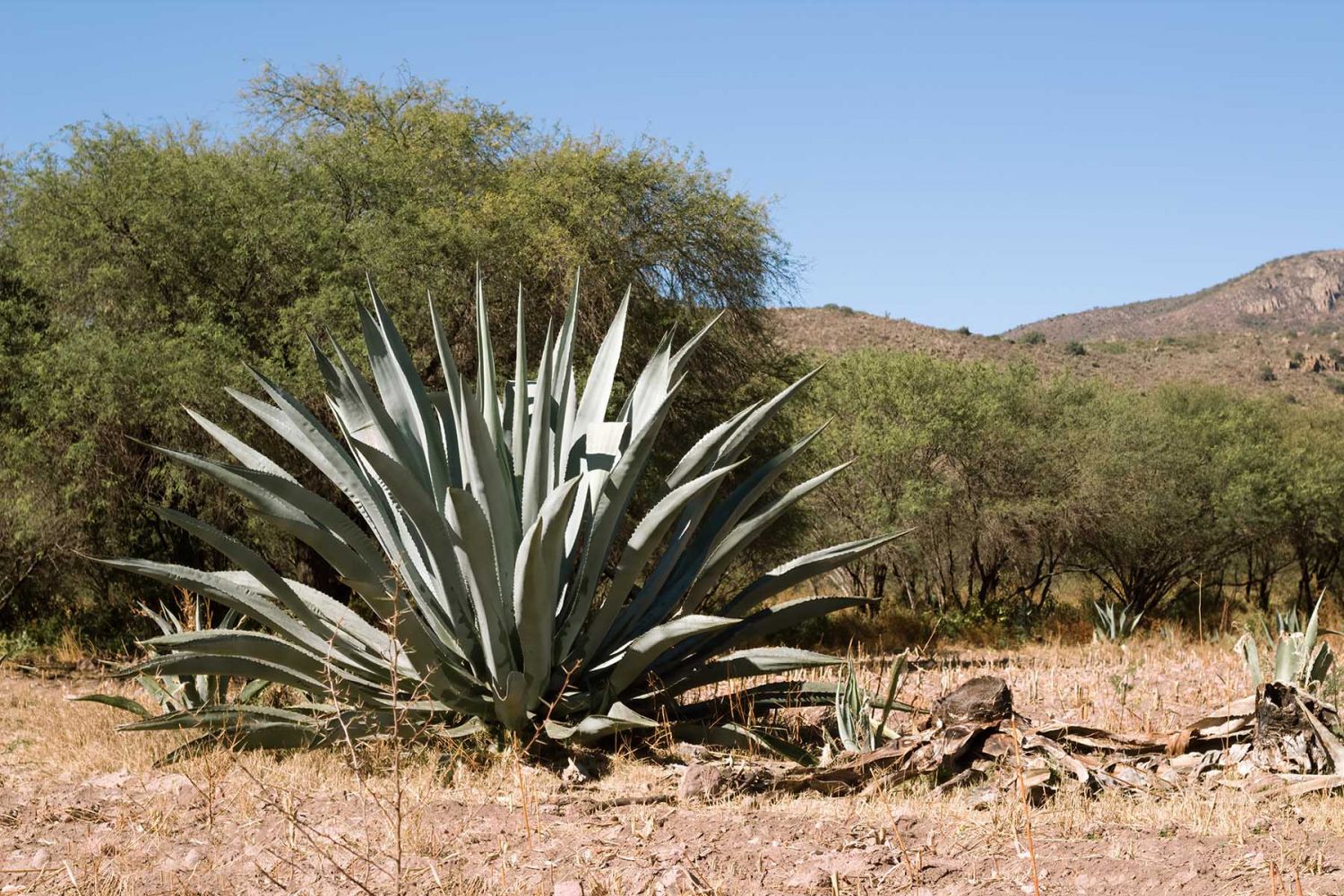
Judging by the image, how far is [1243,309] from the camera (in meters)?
82.5

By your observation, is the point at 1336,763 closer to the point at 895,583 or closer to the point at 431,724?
the point at 431,724

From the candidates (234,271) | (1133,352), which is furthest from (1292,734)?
(1133,352)

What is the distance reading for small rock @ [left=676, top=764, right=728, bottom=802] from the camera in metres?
4.68

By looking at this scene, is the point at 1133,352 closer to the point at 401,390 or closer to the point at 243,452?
the point at 401,390

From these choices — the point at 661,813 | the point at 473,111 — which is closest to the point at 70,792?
the point at 661,813

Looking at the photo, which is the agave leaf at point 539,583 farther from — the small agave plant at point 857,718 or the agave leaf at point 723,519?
the small agave plant at point 857,718

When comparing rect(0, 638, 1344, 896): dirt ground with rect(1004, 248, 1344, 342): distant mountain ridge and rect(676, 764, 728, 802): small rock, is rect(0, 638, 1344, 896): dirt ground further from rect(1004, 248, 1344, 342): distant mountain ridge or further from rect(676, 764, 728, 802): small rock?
rect(1004, 248, 1344, 342): distant mountain ridge

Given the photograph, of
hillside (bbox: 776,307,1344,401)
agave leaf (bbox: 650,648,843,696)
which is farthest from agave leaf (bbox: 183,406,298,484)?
hillside (bbox: 776,307,1344,401)

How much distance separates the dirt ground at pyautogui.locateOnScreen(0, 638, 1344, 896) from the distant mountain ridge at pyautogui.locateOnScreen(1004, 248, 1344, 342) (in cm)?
7644

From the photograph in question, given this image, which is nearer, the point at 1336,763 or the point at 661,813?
the point at 661,813

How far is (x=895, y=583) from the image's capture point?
27.3m

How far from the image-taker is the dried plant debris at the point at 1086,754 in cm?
484

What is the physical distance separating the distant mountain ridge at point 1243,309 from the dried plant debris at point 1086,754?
2967 inches

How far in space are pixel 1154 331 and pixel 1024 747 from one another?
8267 centimetres
